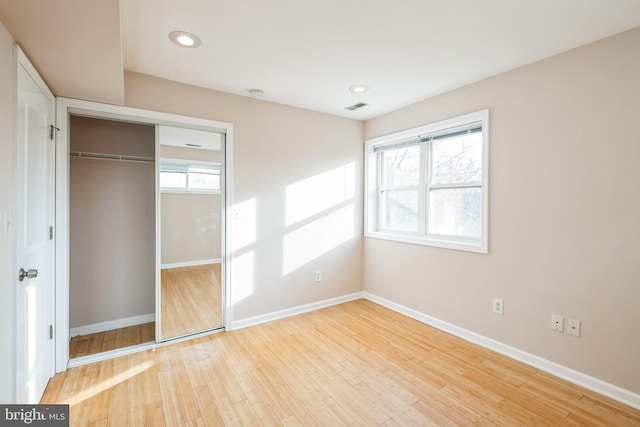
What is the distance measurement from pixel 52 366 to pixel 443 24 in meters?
3.75

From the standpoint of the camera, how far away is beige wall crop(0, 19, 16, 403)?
1386 millimetres

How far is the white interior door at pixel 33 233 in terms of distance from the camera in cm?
161

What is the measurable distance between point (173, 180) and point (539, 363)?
3587mm

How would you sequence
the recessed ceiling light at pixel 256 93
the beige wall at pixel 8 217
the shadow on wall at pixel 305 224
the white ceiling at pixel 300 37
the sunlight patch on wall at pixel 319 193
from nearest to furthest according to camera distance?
the beige wall at pixel 8 217
the white ceiling at pixel 300 37
the recessed ceiling light at pixel 256 93
the shadow on wall at pixel 305 224
the sunlight patch on wall at pixel 319 193

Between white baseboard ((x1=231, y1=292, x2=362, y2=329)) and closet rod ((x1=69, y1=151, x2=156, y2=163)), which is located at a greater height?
closet rod ((x1=69, y1=151, x2=156, y2=163))

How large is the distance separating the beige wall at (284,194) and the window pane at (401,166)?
1.26ft

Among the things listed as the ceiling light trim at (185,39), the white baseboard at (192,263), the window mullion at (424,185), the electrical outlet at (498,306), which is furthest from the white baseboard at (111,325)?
the electrical outlet at (498,306)

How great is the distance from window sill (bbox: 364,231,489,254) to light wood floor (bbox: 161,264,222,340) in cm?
207

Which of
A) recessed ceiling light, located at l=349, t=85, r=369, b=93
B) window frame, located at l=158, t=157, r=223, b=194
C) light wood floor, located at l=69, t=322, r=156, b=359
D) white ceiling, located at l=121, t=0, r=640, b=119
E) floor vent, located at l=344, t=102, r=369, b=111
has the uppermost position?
floor vent, located at l=344, t=102, r=369, b=111

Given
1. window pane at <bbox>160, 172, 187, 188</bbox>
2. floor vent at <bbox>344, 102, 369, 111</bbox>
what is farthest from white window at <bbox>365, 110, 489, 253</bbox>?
window pane at <bbox>160, 172, 187, 188</bbox>

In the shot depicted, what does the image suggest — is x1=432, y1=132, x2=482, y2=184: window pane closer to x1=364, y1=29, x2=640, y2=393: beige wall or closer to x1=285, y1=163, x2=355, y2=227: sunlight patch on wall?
x1=364, y1=29, x2=640, y2=393: beige wall

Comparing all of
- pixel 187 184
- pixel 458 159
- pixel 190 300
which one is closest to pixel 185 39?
pixel 187 184

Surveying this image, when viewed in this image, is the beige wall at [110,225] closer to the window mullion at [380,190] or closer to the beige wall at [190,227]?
the beige wall at [190,227]

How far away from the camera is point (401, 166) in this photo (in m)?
3.83
